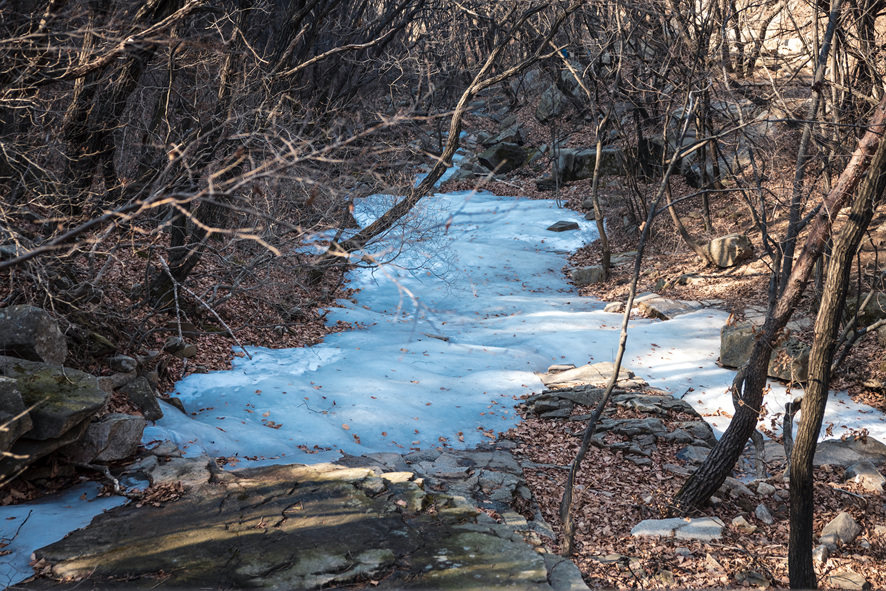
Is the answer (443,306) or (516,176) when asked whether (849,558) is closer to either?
(443,306)

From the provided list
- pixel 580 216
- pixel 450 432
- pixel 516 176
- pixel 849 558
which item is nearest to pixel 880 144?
pixel 849 558

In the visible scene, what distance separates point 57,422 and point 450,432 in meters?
4.37

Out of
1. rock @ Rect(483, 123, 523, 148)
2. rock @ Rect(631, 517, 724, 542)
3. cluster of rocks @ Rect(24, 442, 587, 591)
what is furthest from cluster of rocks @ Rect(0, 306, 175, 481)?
rock @ Rect(483, 123, 523, 148)

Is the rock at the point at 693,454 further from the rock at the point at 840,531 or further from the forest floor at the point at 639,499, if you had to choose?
the rock at the point at 840,531

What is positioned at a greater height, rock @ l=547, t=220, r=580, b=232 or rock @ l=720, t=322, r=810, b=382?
rock @ l=547, t=220, r=580, b=232

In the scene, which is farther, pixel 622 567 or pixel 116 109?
pixel 116 109

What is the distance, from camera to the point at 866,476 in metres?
6.25

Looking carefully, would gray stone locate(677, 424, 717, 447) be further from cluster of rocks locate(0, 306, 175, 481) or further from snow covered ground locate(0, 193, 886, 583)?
cluster of rocks locate(0, 306, 175, 481)

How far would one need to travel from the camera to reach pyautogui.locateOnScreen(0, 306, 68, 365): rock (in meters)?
5.29

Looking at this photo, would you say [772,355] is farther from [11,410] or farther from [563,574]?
[11,410]

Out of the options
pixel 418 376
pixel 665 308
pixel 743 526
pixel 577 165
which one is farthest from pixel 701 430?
pixel 577 165

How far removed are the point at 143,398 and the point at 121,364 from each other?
605 mm

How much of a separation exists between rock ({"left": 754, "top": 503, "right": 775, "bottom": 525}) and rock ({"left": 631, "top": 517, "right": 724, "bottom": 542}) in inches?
23.4

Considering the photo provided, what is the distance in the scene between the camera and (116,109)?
8633mm
